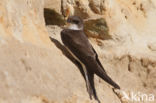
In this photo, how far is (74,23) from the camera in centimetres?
367

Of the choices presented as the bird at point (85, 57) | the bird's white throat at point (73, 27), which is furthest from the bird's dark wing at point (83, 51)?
the bird's white throat at point (73, 27)

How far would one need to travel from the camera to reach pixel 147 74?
12.5ft

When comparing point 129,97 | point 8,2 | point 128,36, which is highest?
point 8,2

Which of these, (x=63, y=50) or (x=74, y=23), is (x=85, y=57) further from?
(x=74, y=23)

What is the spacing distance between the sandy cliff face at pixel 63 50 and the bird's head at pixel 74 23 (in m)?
0.18

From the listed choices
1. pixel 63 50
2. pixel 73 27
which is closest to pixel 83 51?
pixel 63 50

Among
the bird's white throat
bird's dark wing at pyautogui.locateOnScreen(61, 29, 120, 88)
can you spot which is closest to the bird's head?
the bird's white throat

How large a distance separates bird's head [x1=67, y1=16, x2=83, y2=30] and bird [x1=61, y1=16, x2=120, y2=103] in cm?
8

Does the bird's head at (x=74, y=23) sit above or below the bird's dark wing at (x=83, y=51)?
above

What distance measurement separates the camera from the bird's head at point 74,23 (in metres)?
3.66

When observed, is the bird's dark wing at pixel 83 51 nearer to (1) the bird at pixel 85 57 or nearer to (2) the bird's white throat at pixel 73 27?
(1) the bird at pixel 85 57

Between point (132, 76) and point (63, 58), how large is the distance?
0.90 meters

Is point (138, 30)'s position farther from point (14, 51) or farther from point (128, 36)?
point (14, 51)

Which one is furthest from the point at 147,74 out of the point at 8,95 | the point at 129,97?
the point at 8,95
